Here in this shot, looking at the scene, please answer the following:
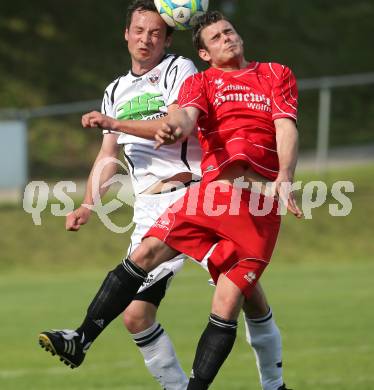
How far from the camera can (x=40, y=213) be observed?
20.7 meters

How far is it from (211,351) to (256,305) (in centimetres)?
80

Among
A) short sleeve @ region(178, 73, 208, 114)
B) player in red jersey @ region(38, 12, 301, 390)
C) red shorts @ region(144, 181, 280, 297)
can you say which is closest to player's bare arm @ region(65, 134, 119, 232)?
player in red jersey @ region(38, 12, 301, 390)

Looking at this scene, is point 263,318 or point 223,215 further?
point 263,318

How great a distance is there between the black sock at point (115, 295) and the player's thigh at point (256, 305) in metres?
0.80

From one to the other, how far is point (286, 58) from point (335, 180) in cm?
719

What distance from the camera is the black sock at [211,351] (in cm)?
699

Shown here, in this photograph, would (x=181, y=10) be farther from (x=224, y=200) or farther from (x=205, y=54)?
(x=224, y=200)

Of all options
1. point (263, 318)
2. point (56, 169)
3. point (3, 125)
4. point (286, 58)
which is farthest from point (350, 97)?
point (263, 318)

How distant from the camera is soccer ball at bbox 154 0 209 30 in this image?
7.57 m

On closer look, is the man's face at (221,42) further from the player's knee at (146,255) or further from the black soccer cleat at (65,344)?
the black soccer cleat at (65,344)

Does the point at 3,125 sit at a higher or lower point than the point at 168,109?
higher

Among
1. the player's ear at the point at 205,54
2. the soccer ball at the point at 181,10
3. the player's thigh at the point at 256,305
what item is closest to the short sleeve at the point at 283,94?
the player's ear at the point at 205,54

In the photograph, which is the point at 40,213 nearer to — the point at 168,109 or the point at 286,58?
the point at 286,58

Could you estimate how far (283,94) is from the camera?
284 inches
